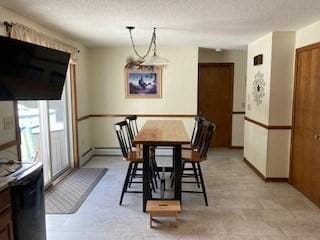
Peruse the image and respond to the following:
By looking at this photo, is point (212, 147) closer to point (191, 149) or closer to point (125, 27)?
point (191, 149)

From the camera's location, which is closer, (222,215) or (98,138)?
(222,215)

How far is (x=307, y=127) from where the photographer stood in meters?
3.66

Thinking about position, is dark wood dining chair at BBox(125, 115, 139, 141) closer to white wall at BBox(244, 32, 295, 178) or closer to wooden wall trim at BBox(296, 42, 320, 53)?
white wall at BBox(244, 32, 295, 178)

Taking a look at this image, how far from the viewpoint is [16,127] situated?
2.94 m

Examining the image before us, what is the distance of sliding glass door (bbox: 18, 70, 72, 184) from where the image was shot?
3.50 metres

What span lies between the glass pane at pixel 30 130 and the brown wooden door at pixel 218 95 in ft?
12.3

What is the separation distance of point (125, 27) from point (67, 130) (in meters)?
2.09

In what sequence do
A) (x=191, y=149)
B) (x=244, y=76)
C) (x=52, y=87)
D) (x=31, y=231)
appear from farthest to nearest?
(x=244, y=76) < (x=191, y=149) < (x=52, y=87) < (x=31, y=231)

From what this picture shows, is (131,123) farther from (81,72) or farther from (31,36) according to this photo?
(31,36)

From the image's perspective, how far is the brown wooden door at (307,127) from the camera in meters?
3.43

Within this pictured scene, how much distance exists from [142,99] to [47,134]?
229 centimetres

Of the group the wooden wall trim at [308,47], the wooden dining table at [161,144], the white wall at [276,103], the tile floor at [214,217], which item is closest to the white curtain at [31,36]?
the wooden dining table at [161,144]

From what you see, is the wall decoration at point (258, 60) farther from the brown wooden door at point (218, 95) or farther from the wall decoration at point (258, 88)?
A: the brown wooden door at point (218, 95)

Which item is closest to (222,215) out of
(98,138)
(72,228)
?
(72,228)
